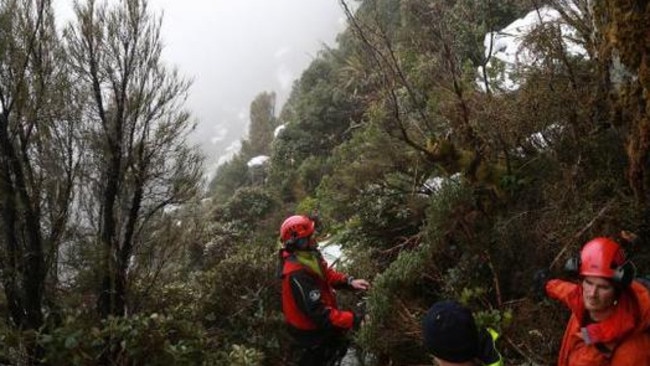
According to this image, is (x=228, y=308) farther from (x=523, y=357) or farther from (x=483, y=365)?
(x=483, y=365)

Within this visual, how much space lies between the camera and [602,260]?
2385 mm

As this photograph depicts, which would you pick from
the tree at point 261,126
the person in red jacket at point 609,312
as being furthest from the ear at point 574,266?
the tree at point 261,126

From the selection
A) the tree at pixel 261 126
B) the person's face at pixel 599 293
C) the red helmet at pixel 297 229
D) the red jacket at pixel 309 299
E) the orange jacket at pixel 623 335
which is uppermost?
the tree at pixel 261 126

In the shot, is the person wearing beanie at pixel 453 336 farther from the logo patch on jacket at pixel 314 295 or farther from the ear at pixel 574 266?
the logo patch on jacket at pixel 314 295

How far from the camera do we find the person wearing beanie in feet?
6.03

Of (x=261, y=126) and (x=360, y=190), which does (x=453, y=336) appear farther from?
(x=261, y=126)

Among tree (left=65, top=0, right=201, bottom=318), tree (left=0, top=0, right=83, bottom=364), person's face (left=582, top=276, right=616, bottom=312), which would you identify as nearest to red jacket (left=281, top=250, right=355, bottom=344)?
person's face (left=582, top=276, right=616, bottom=312)

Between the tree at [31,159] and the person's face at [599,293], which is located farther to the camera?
the tree at [31,159]

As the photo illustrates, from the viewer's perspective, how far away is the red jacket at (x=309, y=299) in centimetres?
399

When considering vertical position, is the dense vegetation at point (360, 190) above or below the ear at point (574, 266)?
above

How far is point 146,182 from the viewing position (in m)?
7.61

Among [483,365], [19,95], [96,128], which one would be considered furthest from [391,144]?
[483,365]

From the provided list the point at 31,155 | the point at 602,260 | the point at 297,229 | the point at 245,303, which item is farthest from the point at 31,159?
the point at 602,260

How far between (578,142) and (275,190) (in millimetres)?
16963
